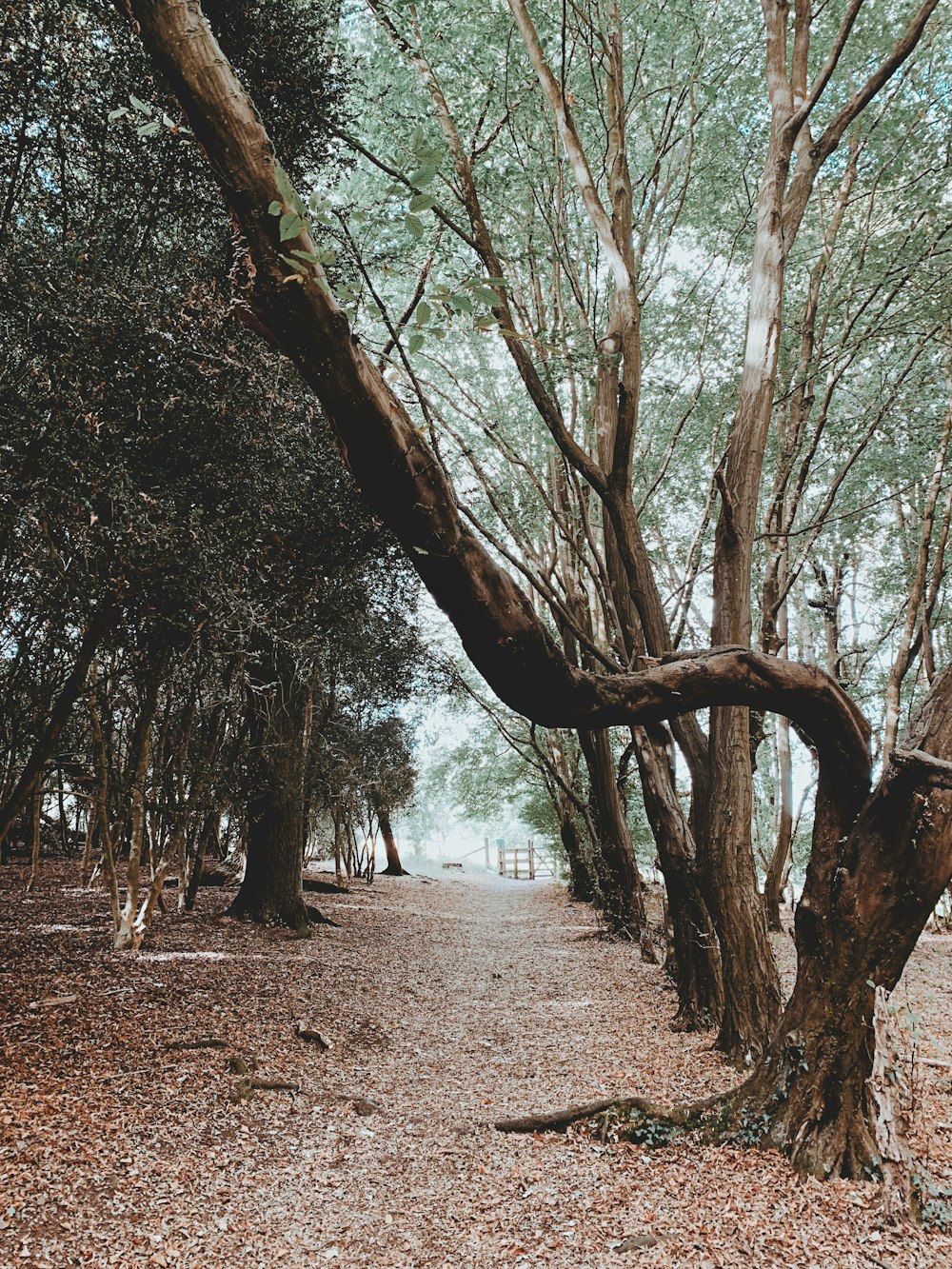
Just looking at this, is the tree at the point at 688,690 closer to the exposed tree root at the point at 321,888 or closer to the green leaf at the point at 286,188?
the green leaf at the point at 286,188

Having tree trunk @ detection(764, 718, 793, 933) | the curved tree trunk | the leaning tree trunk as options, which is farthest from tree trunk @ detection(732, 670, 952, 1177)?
the curved tree trunk

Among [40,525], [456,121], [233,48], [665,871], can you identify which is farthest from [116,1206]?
[456,121]

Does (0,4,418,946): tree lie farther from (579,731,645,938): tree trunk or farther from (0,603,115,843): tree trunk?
(579,731,645,938): tree trunk

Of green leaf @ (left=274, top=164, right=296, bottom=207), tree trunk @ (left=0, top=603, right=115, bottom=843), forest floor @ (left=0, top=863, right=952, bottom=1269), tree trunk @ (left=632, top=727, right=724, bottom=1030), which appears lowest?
forest floor @ (left=0, top=863, right=952, bottom=1269)

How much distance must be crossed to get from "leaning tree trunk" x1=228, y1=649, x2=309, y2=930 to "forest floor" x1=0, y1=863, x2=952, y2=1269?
5.23 feet

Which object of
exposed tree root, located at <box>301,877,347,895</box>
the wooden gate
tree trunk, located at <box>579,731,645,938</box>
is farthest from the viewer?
the wooden gate

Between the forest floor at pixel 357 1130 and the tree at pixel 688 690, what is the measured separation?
1.01 feet

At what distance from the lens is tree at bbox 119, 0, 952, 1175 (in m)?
2.18

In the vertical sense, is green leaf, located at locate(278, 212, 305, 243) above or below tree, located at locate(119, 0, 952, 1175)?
above

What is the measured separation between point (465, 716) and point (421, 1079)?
16.9 m

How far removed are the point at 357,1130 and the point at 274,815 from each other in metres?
5.83

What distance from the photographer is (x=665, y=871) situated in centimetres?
652

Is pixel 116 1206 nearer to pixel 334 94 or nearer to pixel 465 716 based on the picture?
pixel 334 94

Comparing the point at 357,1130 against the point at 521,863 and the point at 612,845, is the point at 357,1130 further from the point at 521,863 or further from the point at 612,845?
the point at 521,863
